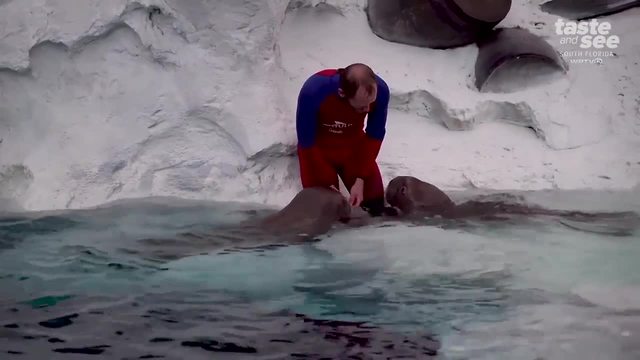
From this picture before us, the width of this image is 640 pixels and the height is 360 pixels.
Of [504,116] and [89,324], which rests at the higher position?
[504,116]

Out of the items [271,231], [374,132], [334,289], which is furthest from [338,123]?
[334,289]

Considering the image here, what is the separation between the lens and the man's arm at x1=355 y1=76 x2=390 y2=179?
4.10 m

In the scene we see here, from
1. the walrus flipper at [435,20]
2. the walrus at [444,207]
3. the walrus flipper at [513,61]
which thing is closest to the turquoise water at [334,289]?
the walrus at [444,207]

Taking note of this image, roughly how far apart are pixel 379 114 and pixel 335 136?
0.28 metres

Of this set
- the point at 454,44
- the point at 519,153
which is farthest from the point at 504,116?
the point at 454,44

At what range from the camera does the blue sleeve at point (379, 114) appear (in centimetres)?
408

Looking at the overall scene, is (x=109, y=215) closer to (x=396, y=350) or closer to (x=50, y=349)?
(x=50, y=349)

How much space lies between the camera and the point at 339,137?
13.8ft

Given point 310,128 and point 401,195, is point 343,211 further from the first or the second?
point 310,128

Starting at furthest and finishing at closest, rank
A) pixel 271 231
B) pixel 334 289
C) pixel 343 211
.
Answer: pixel 343 211
pixel 271 231
pixel 334 289

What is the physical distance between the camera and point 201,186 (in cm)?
447

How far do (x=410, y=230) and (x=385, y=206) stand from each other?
1.77 ft

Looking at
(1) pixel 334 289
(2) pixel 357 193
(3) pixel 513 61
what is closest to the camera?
(1) pixel 334 289

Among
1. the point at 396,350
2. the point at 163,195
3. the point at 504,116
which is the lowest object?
the point at 396,350
